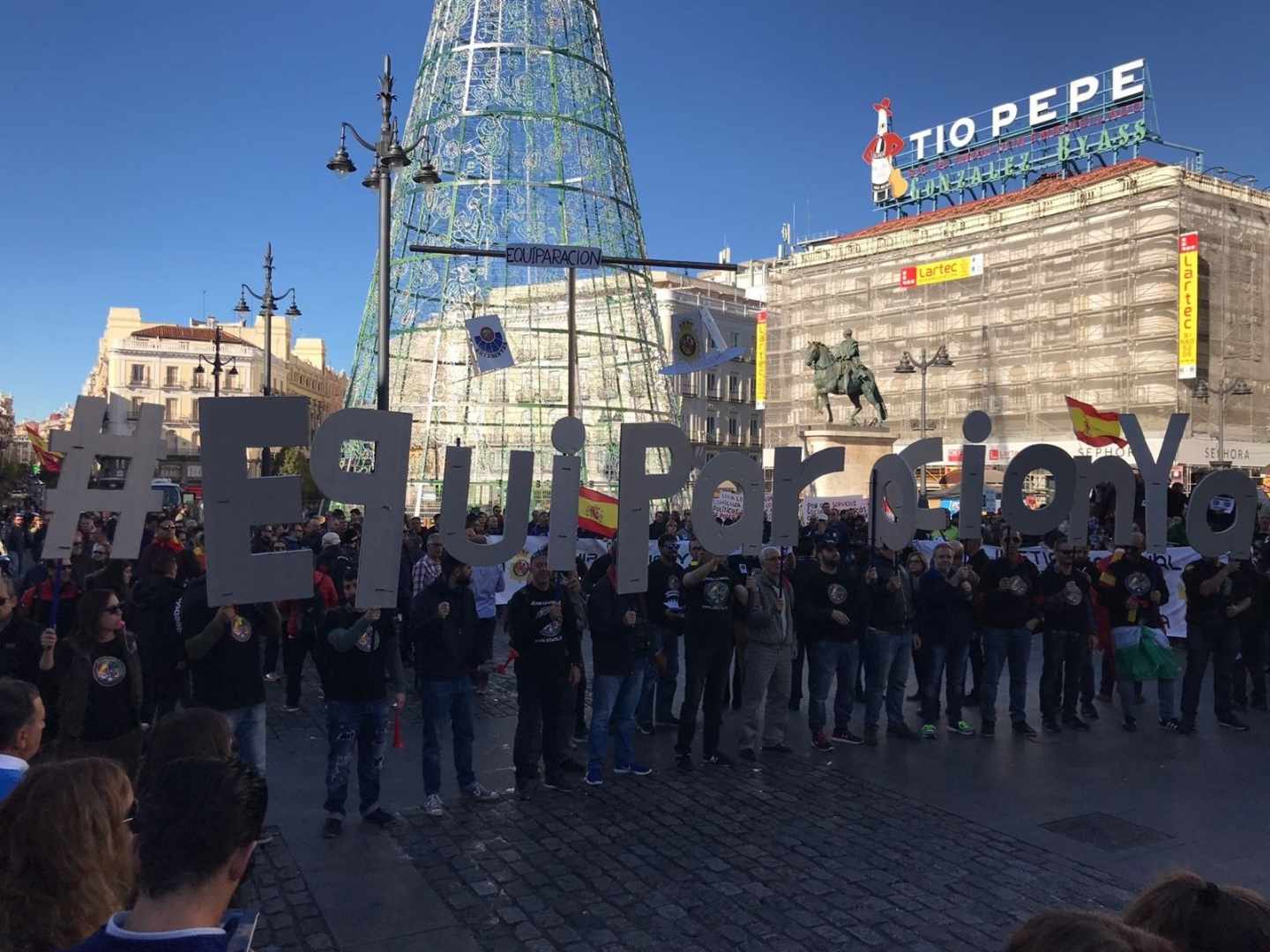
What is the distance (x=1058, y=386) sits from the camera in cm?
4850

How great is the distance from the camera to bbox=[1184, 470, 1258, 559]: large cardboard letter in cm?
1103

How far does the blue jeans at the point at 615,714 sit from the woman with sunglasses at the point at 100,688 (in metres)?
3.51

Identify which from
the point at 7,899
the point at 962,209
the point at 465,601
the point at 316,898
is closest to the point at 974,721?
the point at 465,601

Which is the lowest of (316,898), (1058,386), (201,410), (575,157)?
(316,898)

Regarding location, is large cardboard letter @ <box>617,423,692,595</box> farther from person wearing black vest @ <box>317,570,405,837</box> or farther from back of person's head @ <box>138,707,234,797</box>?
back of person's head @ <box>138,707,234,797</box>

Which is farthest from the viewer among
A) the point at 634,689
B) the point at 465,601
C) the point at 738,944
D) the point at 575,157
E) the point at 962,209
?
the point at 962,209

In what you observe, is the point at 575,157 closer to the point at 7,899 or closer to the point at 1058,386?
the point at 7,899

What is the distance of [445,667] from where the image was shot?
7.74 m

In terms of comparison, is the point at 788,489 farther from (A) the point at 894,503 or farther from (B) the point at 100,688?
(B) the point at 100,688

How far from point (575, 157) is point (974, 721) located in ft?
62.5

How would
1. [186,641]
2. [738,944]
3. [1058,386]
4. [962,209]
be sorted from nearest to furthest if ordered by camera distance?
[738,944] < [186,641] < [1058,386] < [962,209]

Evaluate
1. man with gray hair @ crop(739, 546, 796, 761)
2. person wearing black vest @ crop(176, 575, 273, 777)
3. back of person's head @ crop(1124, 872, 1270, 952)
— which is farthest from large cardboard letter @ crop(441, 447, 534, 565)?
back of person's head @ crop(1124, 872, 1270, 952)

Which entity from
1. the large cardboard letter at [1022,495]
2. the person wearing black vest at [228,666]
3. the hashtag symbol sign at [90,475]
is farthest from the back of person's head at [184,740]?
the large cardboard letter at [1022,495]

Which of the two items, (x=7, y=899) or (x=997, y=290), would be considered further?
(x=997, y=290)
